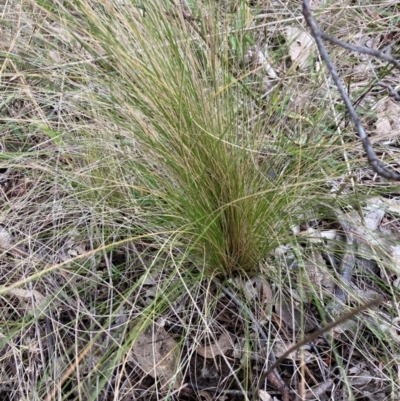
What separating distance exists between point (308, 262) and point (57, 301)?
67 centimetres

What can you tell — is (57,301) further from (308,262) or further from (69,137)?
(308,262)

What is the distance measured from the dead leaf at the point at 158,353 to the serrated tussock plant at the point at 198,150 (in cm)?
21

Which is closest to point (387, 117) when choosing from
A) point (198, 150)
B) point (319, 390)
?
point (198, 150)

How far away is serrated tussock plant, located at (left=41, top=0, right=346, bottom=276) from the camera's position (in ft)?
4.12

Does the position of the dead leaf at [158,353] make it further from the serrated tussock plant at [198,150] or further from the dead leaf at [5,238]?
the dead leaf at [5,238]

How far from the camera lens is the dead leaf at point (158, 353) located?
1312 mm

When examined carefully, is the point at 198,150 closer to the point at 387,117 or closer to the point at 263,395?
the point at 263,395

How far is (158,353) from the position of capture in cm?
135

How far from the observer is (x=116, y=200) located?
4.74 ft

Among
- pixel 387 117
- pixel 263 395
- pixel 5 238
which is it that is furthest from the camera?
pixel 387 117

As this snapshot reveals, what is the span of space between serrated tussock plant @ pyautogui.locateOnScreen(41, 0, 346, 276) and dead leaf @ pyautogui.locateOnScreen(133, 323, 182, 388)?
207 mm

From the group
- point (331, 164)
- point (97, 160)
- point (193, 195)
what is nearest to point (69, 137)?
point (97, 160)

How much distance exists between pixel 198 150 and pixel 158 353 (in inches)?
20.4

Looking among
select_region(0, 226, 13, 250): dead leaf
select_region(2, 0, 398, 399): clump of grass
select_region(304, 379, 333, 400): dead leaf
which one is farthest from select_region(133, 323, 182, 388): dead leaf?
select_region(0, 226, 13, 250): dead leaf
